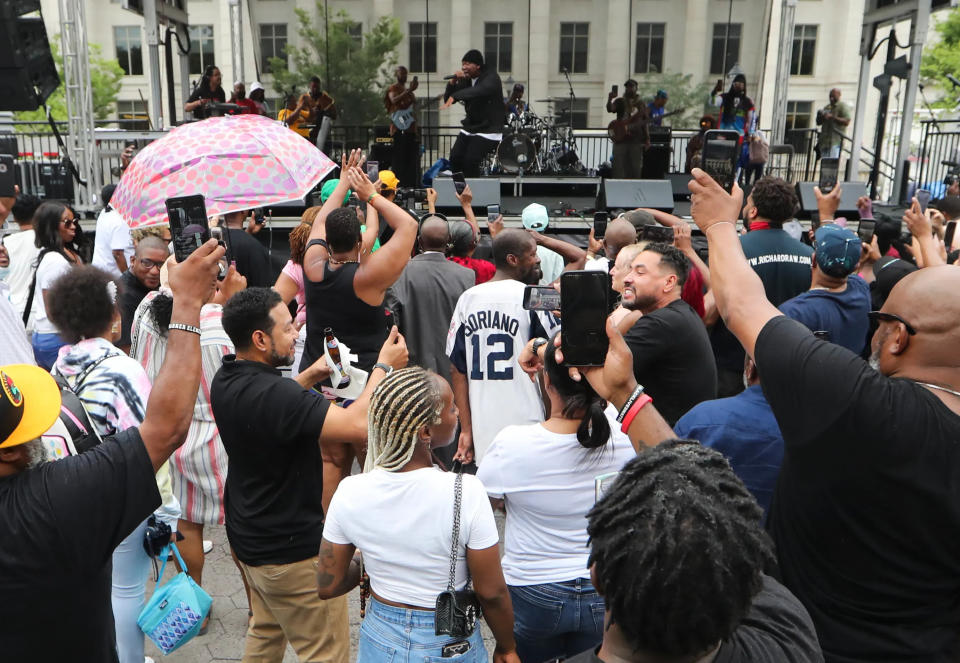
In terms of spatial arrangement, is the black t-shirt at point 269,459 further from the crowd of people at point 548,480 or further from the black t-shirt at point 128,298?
the black t-shirt at point 128,298

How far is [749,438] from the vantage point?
257cm

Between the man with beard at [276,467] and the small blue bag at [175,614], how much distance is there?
21 centimetres

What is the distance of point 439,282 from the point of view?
16.5 feet

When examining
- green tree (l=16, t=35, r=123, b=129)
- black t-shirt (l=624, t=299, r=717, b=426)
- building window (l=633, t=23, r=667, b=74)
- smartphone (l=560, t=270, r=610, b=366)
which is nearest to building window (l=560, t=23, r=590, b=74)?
building window (l=633, t=23, r=667, b=74)

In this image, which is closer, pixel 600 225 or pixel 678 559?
pixel 678 559

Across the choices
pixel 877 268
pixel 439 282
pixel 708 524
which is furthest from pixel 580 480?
pixel 877 268

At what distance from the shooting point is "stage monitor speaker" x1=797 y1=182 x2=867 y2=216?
40.9 ft

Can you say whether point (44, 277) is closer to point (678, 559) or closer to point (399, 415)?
point (399, 415)

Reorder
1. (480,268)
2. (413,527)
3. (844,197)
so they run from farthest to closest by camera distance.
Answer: (844,197) < (480,268) < (413,527)

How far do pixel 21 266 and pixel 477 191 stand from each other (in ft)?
24.1

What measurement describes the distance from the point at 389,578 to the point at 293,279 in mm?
3164

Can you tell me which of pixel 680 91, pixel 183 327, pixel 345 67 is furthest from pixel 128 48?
pixel 183 327

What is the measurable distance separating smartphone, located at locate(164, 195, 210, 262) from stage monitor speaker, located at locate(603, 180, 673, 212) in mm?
10193

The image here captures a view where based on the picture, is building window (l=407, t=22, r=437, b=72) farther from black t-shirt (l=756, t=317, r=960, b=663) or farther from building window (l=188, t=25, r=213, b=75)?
building window (l=188, t=25, r=213, b=75)
